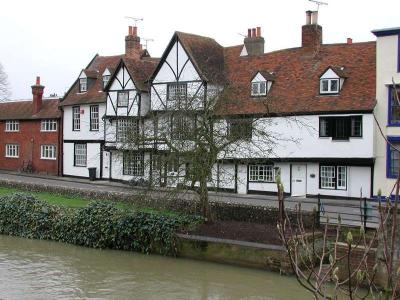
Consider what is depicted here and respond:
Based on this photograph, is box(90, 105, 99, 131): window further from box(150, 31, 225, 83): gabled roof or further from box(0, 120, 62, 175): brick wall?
box(150, 31, 225, 83): gabled roof

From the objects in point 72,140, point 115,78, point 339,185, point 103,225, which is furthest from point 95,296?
point 72,140

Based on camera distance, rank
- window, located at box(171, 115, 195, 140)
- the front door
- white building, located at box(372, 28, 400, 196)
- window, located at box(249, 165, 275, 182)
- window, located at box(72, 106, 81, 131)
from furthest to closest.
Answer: window, located at box(72, 106, 81, 131)
window, located at box(249, 165, 275, 182)
the front door
white building, located at box(372, 28, 400, 196)
window, located at box(171, 115, 195, 140)

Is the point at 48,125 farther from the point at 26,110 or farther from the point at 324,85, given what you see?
the point at 324,85

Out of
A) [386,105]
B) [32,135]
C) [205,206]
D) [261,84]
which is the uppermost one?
[261,84]

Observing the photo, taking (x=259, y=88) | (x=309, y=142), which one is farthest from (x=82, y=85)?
(x=309, y=142)

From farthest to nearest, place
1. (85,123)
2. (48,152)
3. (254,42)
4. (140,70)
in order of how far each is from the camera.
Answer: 1. (48,152)
2. (85,123)
3. (140,70)
4. (254,42)

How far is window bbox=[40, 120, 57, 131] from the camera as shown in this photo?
41.7 meters

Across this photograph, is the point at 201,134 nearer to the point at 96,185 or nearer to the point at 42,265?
the point at 42,265

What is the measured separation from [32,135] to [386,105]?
1118 inches

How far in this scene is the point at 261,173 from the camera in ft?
100

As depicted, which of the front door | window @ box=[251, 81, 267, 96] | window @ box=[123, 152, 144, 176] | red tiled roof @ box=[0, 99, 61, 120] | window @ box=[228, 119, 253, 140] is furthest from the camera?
red tiled roof @ box=[0, 99, 61, 120]

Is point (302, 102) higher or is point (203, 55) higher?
point (203, 55)

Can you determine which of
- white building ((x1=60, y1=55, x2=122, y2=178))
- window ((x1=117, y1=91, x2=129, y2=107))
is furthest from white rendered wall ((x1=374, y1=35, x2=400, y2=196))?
white building ((x1=60, y1=55, x2=122, y2=178))

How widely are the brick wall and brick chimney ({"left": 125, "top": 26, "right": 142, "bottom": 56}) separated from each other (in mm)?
7946
